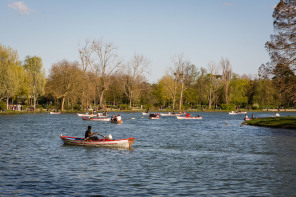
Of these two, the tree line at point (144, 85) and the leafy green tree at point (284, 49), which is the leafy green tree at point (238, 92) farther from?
the leafy green tree at point (284, 49)

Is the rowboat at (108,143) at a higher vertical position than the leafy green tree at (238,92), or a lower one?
lower

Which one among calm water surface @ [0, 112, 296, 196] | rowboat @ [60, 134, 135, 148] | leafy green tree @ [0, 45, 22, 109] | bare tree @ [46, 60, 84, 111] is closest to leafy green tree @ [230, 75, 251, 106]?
bare tree @ [46, 60, 84, 111]

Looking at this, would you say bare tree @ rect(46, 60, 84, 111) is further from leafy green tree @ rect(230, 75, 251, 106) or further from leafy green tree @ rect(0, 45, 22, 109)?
leafy green tree @ rect(230, 75, 251, 106)

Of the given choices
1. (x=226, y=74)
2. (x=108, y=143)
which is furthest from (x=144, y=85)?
(x=108, y=143)

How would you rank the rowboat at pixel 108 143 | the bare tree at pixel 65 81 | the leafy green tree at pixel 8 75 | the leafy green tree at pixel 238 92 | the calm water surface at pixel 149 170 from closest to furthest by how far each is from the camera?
the calm water surface at pixel 149 170 → the rowboat at pixel 108 143 → the leafy green tree at pixel 8 75 → the bare tree at pixel 65 81 → the leafy green tree at pixel 238 92

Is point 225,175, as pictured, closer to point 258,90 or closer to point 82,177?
point 82,177

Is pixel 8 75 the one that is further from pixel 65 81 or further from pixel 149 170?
pixel 149 170

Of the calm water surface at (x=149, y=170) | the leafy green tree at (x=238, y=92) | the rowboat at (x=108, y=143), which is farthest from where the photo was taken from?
the leafy green tree at (x=238, y=92)

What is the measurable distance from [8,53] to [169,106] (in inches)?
2800

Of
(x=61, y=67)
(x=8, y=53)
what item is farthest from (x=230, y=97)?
(x=8, y=53)

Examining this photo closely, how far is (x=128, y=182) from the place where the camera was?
20469 millimetres

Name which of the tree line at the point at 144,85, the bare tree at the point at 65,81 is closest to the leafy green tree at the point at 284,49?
the tree line at the point at 144,85

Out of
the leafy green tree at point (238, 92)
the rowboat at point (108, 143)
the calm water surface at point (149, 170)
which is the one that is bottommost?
the calm water surface at point (149, 170)

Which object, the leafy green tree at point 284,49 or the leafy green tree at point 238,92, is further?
the leafy green tree at point 238,92
